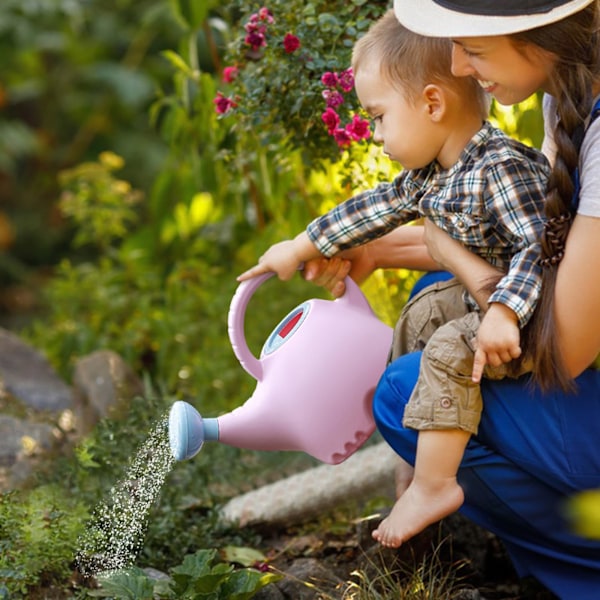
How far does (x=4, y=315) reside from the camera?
6188 millimetres

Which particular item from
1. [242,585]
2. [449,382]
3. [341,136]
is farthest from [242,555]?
[341,136]

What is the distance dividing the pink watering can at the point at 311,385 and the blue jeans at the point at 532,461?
0.32ft

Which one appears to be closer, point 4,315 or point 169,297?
point 169,297

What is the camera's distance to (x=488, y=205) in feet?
6.13

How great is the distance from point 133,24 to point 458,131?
4.99 meters

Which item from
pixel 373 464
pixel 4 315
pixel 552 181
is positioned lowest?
pixel 4 315

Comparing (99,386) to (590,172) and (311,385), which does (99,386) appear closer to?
(311,385)

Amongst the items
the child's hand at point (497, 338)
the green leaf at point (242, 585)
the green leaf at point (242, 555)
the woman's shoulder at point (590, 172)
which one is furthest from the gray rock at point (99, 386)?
the woman's shoulder at point (590, 172)

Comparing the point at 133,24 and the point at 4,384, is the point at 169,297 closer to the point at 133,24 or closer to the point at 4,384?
the point at 4,384

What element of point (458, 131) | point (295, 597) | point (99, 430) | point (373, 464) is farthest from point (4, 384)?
point (458, 131)

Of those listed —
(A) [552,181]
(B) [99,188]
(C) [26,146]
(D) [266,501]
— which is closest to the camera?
(A) [552,181]

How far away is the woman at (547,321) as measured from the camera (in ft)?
5.72

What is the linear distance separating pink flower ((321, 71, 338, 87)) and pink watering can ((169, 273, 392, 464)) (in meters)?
0.47

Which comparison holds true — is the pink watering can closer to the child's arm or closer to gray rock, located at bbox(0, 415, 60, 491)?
the child's arm
